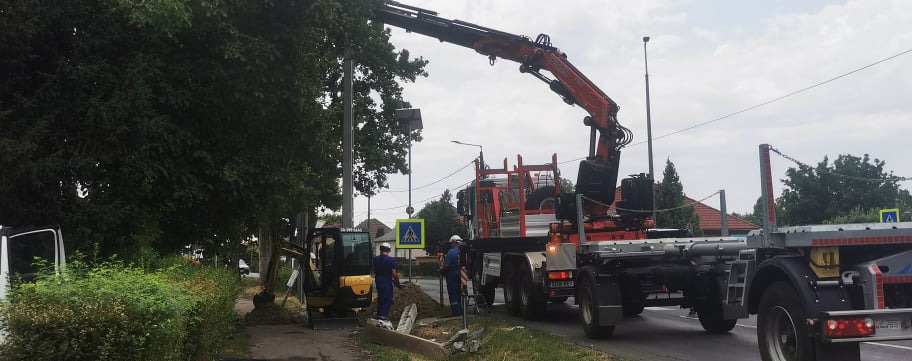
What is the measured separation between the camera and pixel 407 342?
12836 mm

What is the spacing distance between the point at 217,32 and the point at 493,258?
27.9 ft

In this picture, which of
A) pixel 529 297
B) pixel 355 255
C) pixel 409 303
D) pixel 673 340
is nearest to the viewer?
pixel 673 340

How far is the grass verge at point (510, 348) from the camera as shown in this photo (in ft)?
35.6

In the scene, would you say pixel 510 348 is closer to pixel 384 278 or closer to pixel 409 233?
pixel 384 278

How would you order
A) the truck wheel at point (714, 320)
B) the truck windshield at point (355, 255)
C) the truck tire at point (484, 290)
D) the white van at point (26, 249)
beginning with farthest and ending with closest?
the truck tire at point (484, 290), the truck windshield at point (355, 255), the truck wheel at point (714, 320), the white van at point (26, 249)

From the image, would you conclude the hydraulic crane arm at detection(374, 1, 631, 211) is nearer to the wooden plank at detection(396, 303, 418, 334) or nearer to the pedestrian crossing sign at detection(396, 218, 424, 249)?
the wooden plank at detection(396, 303, 418, 334)

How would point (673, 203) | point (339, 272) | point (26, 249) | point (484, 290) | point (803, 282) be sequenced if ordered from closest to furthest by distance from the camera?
point (803, 282) → point (26, 249) → point (339, 272) → point (484, 290) → point (673, 203)

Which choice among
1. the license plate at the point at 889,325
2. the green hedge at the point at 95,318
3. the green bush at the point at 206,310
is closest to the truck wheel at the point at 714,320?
the license plate at the point at 889,325

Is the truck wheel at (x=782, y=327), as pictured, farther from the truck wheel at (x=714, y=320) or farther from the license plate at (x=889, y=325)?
the truck wheel at (x=714, y=320)

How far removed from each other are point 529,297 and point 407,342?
3885 millimetres

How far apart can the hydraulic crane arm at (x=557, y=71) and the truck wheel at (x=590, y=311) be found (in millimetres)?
2266

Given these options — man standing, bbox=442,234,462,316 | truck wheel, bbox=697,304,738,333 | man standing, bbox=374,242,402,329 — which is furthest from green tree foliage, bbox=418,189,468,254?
truck wheel, bbox=697,304,738,333

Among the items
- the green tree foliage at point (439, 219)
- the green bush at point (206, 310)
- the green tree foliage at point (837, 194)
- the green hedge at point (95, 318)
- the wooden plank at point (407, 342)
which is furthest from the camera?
the green tree foliage at point (439, 219)

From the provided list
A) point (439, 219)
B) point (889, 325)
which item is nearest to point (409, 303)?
point (889, 325)
